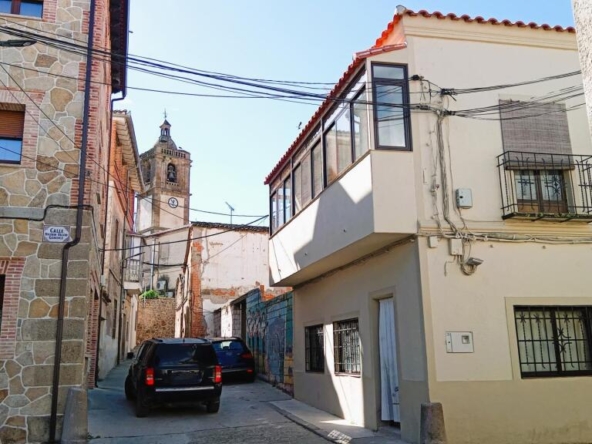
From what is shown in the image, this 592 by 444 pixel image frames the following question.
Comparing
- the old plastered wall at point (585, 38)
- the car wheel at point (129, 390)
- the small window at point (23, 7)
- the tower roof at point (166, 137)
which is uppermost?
the tower roof at point (166, 137)

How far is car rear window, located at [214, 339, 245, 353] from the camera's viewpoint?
59.6ft

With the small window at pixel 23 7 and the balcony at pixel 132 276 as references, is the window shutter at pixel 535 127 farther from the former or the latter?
the balcony at pixel 132 276

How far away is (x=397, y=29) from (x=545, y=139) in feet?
10.2

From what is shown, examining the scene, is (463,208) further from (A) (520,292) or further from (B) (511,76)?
(B) (511,76)

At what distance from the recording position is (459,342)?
828cm

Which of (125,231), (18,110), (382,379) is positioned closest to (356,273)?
(382,379)

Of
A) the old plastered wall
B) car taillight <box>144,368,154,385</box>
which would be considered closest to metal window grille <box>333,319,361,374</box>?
car taillight <box>144,368,154,385</box>

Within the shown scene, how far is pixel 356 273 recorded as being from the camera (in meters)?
10.9

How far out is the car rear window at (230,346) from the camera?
18172mm

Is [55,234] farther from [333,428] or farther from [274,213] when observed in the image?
[274,213]

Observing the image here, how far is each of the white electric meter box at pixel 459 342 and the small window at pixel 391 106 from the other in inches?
116

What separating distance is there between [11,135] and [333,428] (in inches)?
311

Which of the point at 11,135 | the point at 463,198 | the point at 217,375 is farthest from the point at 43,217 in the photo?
the point at 463,198

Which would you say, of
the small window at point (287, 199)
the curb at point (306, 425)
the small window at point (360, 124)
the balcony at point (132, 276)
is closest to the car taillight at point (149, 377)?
the curb at point (306, 425)
